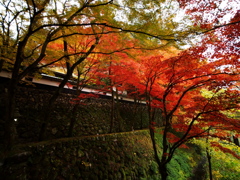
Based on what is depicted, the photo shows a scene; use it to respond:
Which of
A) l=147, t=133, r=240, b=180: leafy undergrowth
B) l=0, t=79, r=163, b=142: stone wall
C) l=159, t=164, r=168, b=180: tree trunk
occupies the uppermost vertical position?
l=0, t=79, r=163, b=142: stone wall

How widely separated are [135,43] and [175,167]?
439 inches

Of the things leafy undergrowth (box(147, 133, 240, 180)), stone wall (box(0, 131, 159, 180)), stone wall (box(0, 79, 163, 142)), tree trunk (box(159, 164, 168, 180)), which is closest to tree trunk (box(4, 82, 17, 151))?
stone wall (box(0, 131, 159, 180))

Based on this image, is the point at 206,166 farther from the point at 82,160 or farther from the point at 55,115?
the point at 55,115

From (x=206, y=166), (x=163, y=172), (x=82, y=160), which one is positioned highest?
(x=82, y=160)

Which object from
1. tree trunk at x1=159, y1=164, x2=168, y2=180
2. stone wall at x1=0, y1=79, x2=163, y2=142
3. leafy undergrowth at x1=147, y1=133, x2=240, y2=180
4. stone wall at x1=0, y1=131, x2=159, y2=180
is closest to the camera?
stone wall at x1=0, y1=131, x2=159, y2=180

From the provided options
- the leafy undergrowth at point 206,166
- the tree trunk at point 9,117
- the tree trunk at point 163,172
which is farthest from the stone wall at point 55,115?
the leafy undergrowth at point 206,166

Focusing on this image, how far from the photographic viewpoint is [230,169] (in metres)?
11.6

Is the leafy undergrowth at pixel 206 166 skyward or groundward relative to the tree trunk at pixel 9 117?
groundward

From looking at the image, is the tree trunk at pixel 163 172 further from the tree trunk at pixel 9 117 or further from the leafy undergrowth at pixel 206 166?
the tree trunk at pixel 9 117

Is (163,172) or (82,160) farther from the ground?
(82,160)

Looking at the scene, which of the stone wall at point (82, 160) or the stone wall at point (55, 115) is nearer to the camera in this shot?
the stone wall at point (82, 160)

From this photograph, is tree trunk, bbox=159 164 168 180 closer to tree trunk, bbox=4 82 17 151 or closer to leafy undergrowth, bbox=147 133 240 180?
leafy undergrowth, bbox=147 133 240 180

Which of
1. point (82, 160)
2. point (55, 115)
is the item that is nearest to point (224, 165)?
point (82, 160)

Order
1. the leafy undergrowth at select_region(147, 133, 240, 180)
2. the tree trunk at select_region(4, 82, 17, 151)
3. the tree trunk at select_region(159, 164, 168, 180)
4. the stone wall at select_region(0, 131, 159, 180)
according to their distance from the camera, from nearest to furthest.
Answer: the tree trunk at select_region(4, 82, 17, 151), the stone wall at select_region(0, 131, 159, 180), the tree trunk at select_region(159, 164, 168, 180), the leafy undergrowth at select_region(147, 133, 240, 180)
